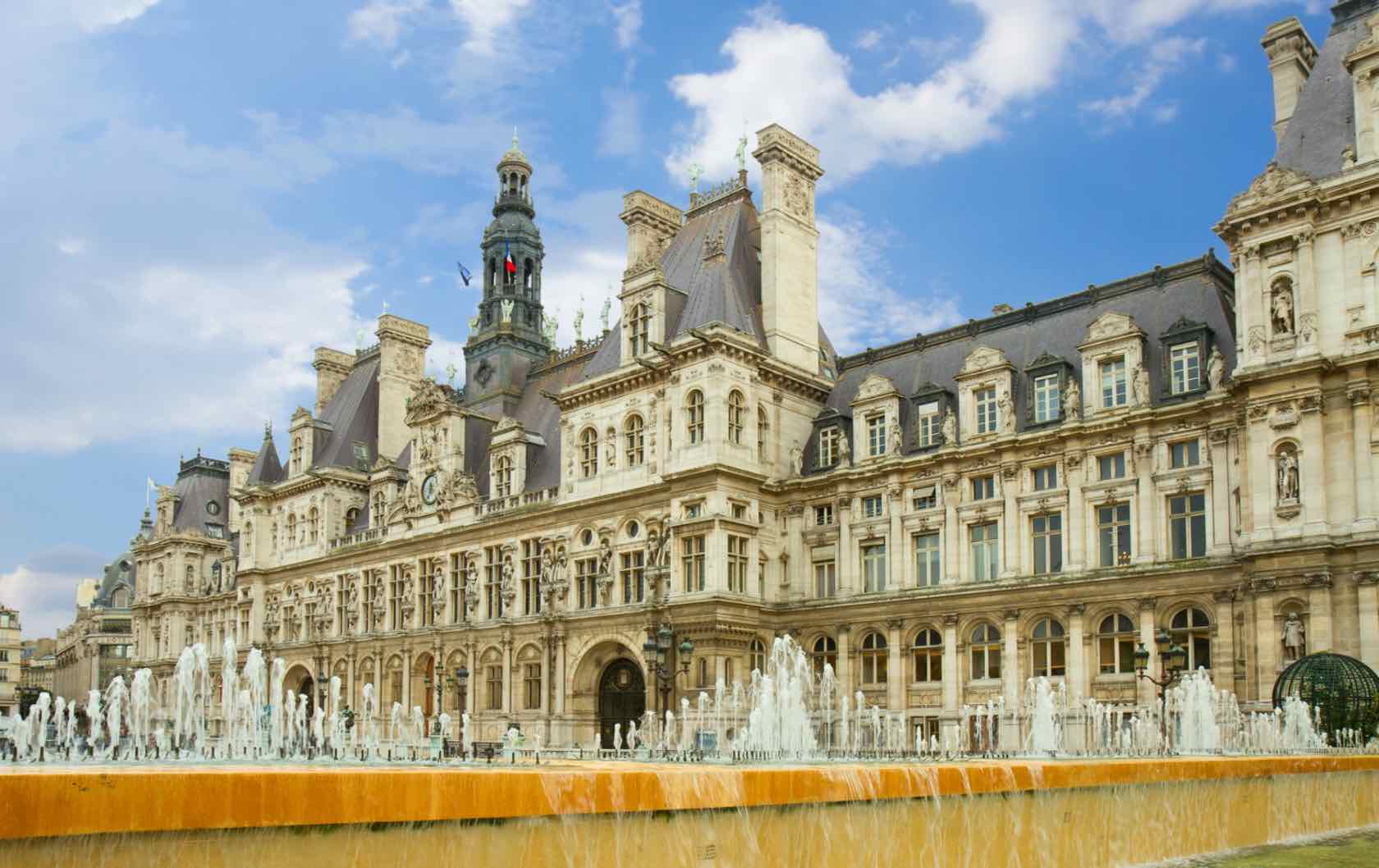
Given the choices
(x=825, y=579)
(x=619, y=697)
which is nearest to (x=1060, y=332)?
(x=825, y=579)

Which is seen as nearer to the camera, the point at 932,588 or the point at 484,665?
the point at 932,588

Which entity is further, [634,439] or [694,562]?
[634,439]

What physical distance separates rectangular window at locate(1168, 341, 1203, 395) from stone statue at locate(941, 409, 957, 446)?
26.9 ft

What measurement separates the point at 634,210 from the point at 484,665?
77.3ft

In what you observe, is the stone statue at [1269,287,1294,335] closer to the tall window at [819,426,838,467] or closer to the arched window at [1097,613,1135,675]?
the arched window at [1097,613,1135,675]

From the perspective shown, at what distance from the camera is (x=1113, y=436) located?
43.2 m

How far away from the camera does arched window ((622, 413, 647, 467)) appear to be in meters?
54.8

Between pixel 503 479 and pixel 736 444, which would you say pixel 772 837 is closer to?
pixel 736 444

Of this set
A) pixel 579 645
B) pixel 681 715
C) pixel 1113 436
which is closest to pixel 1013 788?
pixel 1113 436

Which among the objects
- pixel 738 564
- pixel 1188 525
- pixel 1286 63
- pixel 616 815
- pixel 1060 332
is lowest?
pixel 616 815

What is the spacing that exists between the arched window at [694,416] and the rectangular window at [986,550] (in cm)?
1134

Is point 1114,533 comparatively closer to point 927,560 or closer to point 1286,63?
point 927,560

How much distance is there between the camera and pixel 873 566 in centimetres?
5012

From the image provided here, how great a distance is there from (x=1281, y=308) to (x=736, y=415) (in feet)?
68.4
